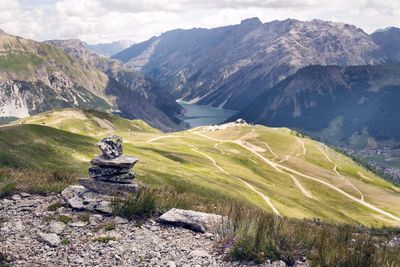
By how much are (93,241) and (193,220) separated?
4.64m

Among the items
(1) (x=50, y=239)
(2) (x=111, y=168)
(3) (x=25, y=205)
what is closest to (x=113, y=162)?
(2) (x=111, y=168)

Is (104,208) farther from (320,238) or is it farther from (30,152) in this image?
(30,152)

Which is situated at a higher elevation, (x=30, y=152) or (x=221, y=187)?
(x=30, y=152)

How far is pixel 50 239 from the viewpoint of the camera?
707 inches

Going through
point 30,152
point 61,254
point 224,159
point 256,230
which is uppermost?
point 256,230

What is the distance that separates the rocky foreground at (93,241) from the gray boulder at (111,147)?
4.03m

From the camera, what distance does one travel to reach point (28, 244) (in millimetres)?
17625

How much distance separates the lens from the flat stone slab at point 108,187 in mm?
23203

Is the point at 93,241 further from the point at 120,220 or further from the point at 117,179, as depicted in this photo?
the point at 117,179

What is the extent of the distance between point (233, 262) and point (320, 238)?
378cm

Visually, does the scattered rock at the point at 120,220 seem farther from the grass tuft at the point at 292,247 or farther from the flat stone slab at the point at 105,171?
the grass tuft at the point at 292,247

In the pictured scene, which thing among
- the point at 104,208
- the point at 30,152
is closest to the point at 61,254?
the point at 104,208

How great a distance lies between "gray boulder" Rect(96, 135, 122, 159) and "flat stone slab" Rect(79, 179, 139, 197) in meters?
1.73

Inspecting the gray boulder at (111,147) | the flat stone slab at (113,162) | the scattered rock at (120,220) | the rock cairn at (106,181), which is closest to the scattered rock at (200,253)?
the scattered rock at (120,220)
